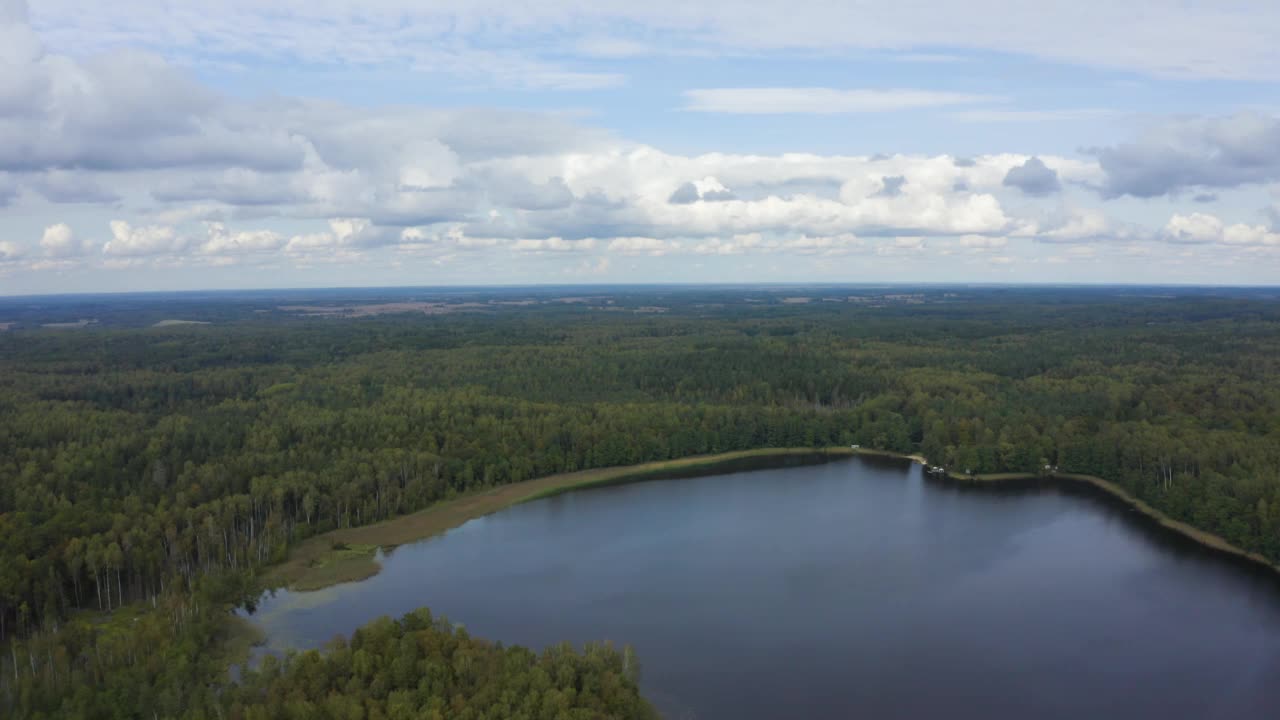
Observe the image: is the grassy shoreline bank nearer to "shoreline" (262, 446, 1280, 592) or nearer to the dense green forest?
"shoreline" (262, 446, 1280, 592)

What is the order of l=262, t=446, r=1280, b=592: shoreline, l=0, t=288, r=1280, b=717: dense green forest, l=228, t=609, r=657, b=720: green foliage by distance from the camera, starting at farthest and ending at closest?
l=262, t=446, r=1280, b=592: shoreline → l=0, t=288, r=1280, b=717: dense green forest → l=228, t=609, r=657, b=720: green foliage

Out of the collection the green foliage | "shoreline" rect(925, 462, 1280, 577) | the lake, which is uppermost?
the green foliage

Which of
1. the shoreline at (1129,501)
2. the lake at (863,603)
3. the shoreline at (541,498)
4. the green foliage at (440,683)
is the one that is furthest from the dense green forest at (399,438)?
the lake at (863,603)

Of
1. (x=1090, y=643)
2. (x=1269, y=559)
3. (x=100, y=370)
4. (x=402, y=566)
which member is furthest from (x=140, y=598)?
(x=100, y=370)

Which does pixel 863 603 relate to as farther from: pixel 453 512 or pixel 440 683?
pixel 453 512

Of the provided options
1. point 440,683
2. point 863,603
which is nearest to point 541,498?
point 863,603

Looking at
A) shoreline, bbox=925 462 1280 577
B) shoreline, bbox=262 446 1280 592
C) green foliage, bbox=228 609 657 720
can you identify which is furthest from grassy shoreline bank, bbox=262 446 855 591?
green foliage, bbox=228 609 657 720

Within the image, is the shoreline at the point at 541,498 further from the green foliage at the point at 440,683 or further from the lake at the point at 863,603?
the green foliage at the point at 440,683
